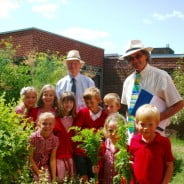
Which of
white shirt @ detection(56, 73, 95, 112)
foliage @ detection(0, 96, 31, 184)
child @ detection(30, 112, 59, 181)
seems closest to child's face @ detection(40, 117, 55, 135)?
child @ detection(30, 112, 59, 181)

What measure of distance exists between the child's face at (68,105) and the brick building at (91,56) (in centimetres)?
968

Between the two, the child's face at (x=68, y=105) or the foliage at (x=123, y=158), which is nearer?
the foliage at (x=123, y=158)

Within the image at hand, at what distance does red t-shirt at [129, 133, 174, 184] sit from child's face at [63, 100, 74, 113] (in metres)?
1.84

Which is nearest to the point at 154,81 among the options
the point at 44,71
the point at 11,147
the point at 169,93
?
the point at 169,93

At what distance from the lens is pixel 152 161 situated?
12.3 ft

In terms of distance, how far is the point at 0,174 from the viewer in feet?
11.5

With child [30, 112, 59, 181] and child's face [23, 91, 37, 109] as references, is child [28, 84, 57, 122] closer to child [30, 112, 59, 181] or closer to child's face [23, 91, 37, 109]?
child's face [23, 91, 37, 109]

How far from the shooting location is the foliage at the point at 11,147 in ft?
11.6

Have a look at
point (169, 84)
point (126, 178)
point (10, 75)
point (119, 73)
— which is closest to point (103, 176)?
point (126, 178)

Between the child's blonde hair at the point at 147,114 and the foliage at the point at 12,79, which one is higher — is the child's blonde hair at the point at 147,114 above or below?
below

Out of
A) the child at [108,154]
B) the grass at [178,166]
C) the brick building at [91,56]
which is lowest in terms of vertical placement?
the grass at [178,166]

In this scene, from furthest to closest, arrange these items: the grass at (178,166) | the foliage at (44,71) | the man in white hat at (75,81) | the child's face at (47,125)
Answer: the foliage at (44,71), the grass at (178,166), the man in white hat at (75,81), the child's face at (47,125)

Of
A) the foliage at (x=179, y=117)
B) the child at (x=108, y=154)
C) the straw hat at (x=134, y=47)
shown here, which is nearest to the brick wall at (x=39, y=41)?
the foliage at (x=179, y=117)

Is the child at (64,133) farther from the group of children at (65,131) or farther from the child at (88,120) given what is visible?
the child at (88,120)
